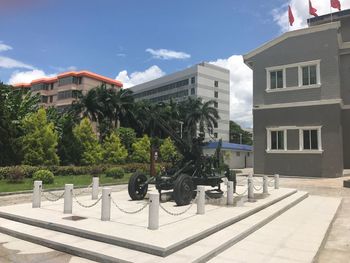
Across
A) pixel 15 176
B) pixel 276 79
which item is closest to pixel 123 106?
pixel 276 79

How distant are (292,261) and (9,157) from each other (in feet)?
72.4

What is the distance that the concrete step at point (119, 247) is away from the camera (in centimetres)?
635

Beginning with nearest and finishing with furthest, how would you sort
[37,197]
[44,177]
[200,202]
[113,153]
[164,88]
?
[200,202] → [37,197] → [44,177] → [113,153] → [164,88]

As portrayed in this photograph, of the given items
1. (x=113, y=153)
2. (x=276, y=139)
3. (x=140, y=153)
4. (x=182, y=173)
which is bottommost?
(x=182, y=173)

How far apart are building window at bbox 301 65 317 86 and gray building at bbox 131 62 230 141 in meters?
58.3

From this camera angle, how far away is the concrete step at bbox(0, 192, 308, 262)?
6.35 metres

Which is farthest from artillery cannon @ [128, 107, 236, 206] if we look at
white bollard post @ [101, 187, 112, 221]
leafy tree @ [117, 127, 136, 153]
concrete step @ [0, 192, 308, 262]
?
leafy tree @ [117, 127, 136, 153]

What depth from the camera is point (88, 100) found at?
47250 millimetres

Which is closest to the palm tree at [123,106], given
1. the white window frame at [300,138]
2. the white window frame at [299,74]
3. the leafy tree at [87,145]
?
the leafy tree at [87,145]

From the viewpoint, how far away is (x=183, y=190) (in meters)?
11.0

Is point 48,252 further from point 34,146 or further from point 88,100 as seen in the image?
point 88,100

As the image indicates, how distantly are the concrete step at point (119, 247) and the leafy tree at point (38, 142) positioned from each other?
16.1 meters

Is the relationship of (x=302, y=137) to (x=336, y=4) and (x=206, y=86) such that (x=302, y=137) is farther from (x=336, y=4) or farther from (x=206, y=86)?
(x=206, y=86)

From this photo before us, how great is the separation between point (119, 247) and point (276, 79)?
82.5 feet
